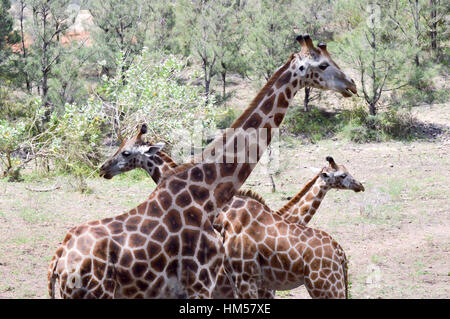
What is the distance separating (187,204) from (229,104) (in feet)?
85.0

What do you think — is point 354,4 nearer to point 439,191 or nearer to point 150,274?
point 439,191

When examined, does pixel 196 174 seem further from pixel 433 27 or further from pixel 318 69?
pixel 433 27

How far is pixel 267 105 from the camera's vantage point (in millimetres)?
5797

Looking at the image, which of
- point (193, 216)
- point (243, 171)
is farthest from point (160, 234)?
point (243, 171)

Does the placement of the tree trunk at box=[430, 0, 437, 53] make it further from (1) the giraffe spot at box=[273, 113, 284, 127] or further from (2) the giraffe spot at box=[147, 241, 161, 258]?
(2) the giraffe spot at box=[147, 241, 161, 258]

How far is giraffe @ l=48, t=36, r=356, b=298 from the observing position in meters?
5.06

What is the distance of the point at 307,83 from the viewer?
5.97m

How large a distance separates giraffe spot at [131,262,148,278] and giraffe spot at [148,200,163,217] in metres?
0.49

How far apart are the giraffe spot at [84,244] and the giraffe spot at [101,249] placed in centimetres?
6

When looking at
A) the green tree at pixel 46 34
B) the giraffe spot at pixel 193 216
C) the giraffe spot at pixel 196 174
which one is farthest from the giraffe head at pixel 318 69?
the green tree at pixel 46 34

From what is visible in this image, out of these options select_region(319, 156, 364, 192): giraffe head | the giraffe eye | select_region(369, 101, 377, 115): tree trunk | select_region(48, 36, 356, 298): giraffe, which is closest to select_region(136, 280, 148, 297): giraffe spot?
select_region(48, 36, 356, 298): giraffe

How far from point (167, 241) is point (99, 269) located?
0.64 m

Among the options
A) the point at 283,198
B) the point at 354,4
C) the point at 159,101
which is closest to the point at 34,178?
the point at 159,101
